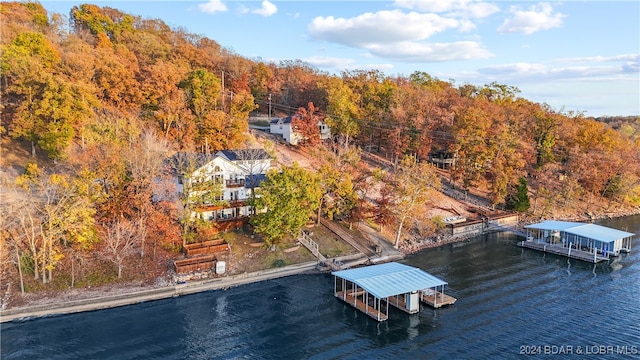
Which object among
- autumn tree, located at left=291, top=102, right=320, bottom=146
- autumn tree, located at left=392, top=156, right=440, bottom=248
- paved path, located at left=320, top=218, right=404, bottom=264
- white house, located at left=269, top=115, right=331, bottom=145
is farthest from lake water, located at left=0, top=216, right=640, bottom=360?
white house, located at left=269, top=115, right=331, bottom=145

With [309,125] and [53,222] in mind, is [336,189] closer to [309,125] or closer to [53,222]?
[309,125]

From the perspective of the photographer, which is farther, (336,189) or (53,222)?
(336,189)

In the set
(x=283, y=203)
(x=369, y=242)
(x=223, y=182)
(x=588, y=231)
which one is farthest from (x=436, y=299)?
(x=223, y=182)

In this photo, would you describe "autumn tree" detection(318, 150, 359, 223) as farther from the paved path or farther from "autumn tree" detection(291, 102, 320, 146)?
"autumn tree" detection(291, 102, 320, 146)

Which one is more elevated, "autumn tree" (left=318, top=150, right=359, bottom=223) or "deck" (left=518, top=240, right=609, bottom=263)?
"autumn tree" (left=318, top=150, right=359, bottom=223)

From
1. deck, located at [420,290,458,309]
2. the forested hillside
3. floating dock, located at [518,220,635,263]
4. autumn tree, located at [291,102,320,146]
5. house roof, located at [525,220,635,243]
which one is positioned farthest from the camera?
autumn tree, located at [291,102,320,146]

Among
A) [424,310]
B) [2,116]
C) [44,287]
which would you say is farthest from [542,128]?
[2,116]
